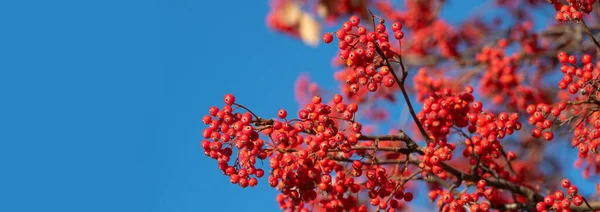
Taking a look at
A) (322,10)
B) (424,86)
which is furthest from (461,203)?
(322,10)

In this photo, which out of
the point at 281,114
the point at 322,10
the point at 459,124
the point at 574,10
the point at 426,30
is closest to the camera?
the point at 281,114

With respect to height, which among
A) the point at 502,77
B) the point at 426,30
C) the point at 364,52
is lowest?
the point at 364,52

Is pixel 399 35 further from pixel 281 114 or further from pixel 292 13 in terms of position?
pixel 292 13

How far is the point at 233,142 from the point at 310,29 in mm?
3696

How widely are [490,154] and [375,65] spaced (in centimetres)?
132

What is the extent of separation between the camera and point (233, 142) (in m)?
3.93

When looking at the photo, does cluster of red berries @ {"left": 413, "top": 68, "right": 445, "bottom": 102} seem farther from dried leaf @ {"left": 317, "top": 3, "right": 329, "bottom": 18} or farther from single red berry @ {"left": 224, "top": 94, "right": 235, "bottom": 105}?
single red berry @ {"left": 224, "top": 94, "right": 235, "bottom": 105}

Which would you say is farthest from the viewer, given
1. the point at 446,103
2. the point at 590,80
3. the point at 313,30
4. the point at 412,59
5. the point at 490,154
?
the point at 412,59

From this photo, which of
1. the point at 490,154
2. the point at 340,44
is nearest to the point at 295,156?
the point at 340,44

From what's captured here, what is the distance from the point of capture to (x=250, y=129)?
12.5ft

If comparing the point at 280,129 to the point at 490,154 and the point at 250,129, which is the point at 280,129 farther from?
the point at 490,154

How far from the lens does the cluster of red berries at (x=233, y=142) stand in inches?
152

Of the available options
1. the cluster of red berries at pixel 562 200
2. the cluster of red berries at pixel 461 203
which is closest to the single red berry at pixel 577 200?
the cluster of red berries at pixel 562 200

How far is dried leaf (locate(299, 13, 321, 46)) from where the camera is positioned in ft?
24.4
